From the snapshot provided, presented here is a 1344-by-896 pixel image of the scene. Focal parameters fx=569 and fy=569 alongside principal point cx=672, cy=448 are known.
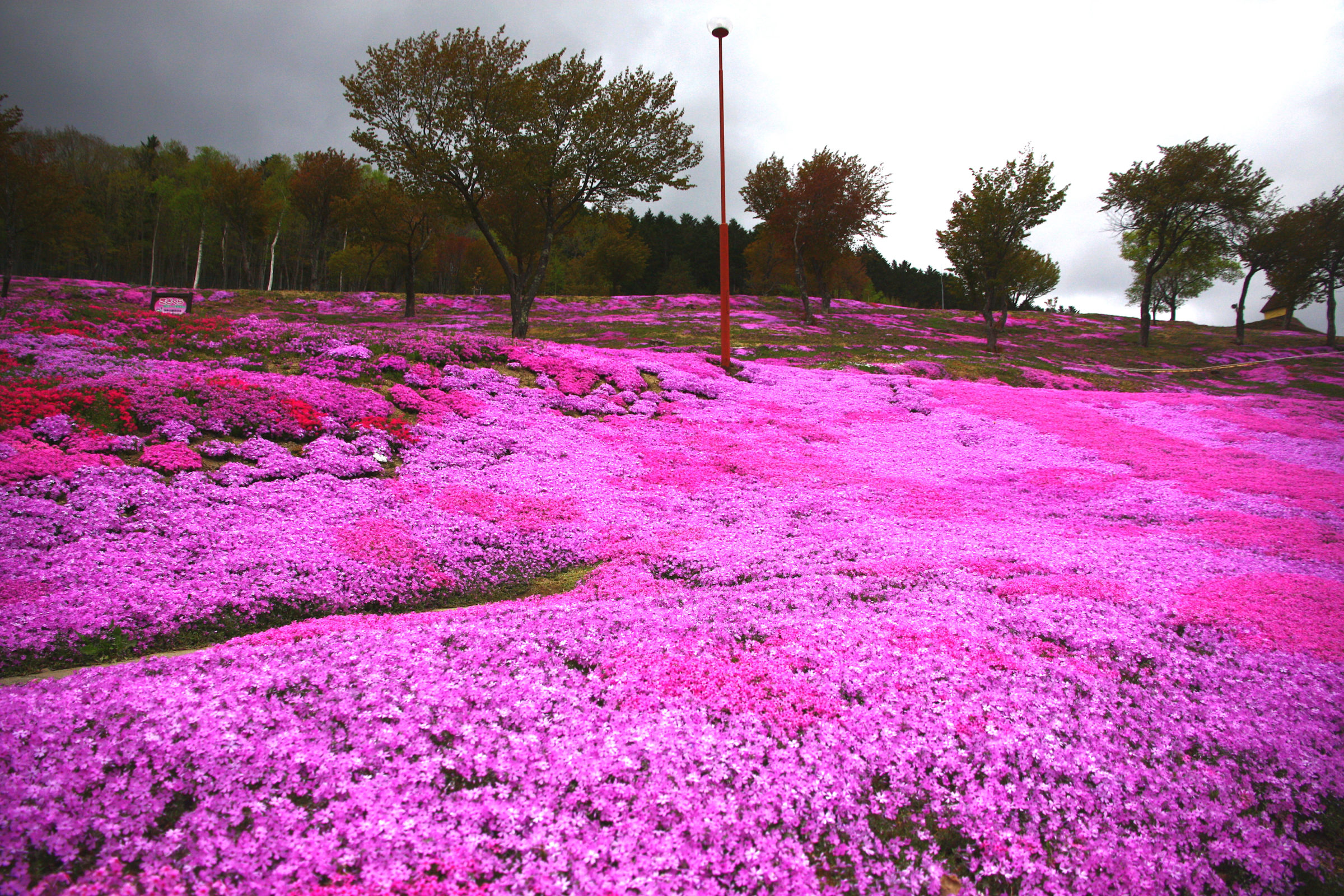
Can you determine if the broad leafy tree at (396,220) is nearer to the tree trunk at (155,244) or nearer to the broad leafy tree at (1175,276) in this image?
the tree trunk at (155,244)

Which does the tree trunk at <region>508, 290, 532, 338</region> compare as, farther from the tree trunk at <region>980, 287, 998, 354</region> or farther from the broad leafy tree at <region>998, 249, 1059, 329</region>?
the broad leafy tree at <region>998, 249, 1059, 329</region>

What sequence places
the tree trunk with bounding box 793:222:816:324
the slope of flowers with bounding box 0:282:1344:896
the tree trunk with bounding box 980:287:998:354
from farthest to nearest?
1. the tree trunk with bounding box 793:222:816:324
2. the tree trunk with bounding box 980:287:998:354
3. the slope of flowers with bounding box 0:282:1344:896

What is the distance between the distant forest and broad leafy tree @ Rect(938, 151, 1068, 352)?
27.7ft

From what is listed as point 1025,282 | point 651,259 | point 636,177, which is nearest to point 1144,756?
point 636,177

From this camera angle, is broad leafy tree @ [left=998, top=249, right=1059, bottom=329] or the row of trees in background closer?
the row of trees in background

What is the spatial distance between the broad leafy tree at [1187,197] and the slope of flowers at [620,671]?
46534 mm

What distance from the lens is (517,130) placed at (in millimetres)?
27031

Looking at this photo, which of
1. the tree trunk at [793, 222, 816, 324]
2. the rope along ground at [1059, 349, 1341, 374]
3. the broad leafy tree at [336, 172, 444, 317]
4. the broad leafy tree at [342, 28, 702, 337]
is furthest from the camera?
the tree trunk at [793, 222, 816, 324]

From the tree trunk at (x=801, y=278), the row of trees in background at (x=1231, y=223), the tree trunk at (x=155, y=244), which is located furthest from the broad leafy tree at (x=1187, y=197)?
the tree trunk at (x=155, y=244)

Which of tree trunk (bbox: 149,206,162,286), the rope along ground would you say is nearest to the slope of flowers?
the rope along ground

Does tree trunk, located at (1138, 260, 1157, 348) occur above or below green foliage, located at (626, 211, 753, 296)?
below

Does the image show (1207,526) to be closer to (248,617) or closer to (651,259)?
(248,617)

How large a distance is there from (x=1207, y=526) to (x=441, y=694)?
11443mm

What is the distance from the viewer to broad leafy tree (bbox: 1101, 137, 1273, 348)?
44.0 meters
